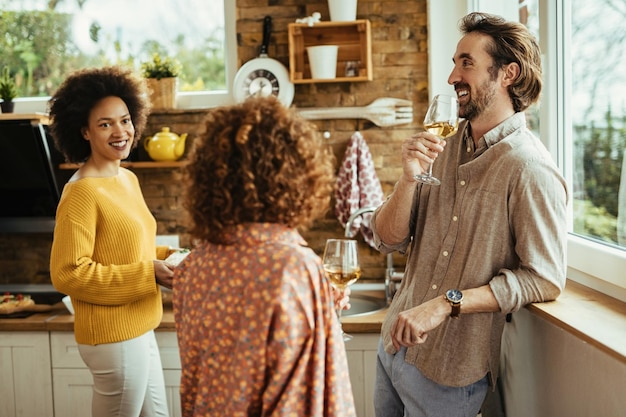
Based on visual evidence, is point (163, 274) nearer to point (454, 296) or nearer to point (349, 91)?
point (454, 296)

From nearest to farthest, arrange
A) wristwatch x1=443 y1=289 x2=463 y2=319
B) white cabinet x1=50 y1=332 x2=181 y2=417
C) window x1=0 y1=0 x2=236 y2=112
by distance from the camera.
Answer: wristwatch x1=443 y1=289 x2=463 y2=319 < white cabinet x1=50 y1=332 x2=181 y2=417 < window x1=0 y1=0 x2=236 y2=112

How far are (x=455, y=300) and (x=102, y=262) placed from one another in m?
1.09

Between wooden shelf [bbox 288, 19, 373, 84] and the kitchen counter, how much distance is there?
108 centimetres

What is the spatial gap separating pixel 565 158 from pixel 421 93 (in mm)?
1163

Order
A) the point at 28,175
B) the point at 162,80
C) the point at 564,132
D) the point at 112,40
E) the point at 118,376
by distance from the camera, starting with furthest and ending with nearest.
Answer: the point at 112,40, the point at 162,80, the point at 28,175, the point at 564,132, the point at 118,376

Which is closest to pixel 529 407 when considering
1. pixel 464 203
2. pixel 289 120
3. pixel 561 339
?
pixel 561 339

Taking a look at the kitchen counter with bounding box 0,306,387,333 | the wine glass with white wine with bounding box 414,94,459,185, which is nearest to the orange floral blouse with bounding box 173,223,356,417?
the wine glass with white wine with bounding box 414,94,459,185

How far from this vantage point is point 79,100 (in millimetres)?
2219

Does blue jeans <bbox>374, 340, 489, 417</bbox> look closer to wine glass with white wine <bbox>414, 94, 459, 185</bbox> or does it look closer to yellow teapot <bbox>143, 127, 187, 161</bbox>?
wine glass with white wine <bbox>414, 94, 459, 185</bbox>

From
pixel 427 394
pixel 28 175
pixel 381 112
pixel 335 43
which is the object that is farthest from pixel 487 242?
pixel 28 175

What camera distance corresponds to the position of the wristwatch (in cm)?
155

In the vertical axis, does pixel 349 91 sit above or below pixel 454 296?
above

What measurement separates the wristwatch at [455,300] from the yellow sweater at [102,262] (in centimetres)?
95

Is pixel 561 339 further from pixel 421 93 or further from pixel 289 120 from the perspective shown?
pixel 421 93
